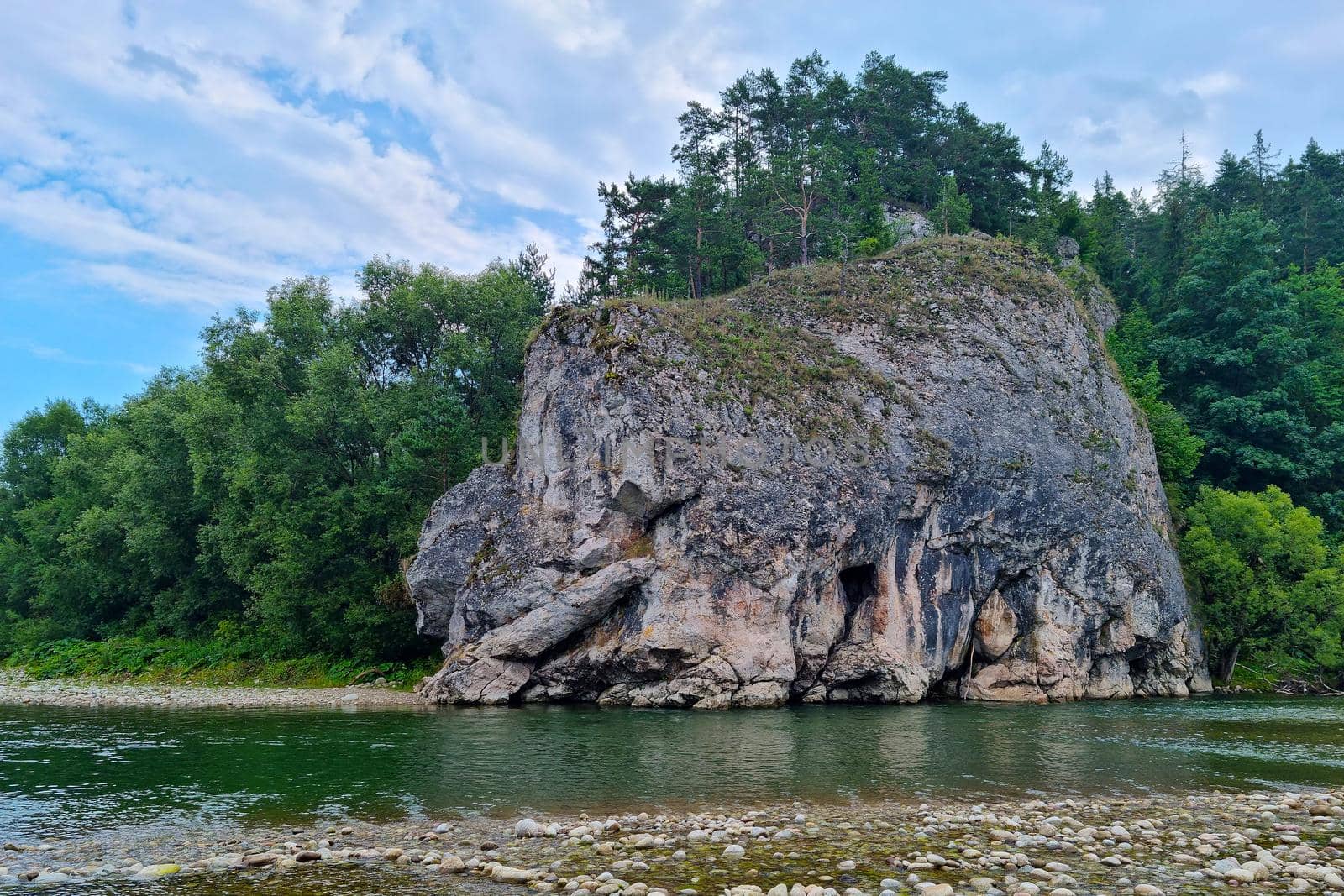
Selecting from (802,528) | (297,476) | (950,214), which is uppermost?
(950,214)

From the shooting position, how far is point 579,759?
17.9 meters

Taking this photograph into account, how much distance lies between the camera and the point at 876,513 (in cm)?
3177

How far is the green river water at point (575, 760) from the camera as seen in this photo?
45.1ft

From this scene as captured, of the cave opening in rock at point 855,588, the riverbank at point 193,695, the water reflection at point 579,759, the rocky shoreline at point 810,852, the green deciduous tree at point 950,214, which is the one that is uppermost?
the green deciduous tree at point 950,214

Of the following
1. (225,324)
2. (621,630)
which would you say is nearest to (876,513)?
(621,630)

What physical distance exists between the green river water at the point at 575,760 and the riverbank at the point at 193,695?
324 cm

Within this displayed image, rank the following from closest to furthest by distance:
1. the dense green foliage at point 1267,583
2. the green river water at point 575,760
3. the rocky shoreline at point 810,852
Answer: the rocky shoreline at point 810,852, the green river water at point 575,760, the dense green foliage at point 1267,583

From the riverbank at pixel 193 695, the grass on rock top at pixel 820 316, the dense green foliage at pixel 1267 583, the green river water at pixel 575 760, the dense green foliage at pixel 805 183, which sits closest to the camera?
the green river water at pixel 575 760

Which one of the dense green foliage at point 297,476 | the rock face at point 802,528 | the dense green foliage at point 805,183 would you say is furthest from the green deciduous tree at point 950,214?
the dense green foliage at point 297,476

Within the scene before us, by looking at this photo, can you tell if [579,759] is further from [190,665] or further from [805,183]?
[805,183]

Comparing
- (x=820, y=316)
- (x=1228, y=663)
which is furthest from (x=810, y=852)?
(x=1228, y=663)

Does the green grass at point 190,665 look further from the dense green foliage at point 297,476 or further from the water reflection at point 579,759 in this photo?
the water reflection at point 579,759

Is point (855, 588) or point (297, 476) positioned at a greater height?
point (297, 476)

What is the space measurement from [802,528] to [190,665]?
100 ft
